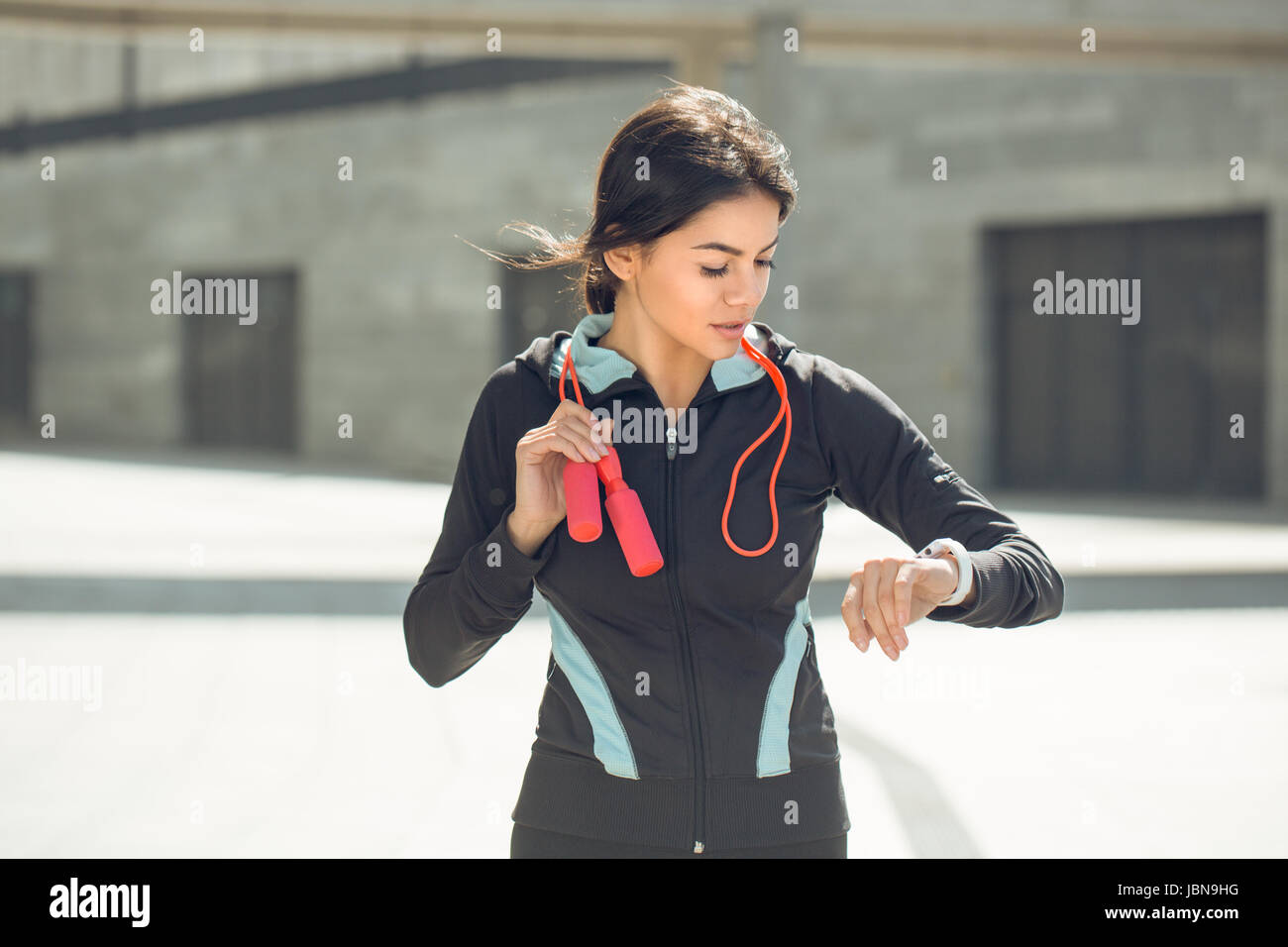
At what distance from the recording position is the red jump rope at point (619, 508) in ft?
6.64

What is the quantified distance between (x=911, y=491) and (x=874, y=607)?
0.36 metres

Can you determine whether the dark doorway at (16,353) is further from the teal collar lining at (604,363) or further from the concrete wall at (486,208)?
the teal collar lining at (604,363)

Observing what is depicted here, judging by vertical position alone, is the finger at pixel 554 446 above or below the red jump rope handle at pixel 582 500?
above

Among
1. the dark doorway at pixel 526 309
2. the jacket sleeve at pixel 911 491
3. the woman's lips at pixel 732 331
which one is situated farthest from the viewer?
the dark doorway at pixel 526 309

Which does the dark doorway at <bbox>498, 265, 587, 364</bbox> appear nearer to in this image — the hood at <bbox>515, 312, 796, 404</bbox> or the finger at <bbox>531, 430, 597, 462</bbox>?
the hood at <bbox>515, 312, 796, 404</bbox>

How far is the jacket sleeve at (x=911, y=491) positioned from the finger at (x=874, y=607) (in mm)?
194

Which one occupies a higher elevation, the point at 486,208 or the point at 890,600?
the point at 486,208

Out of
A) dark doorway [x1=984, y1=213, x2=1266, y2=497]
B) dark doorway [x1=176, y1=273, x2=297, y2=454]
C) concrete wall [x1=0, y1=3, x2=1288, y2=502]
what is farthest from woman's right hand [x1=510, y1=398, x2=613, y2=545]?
dark doorway [x1=176, y1=273, x2=297, y2=454]

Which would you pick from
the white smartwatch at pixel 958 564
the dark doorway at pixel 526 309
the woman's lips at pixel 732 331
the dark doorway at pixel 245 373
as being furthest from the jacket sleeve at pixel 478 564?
the dark doorway at pixel 245 373

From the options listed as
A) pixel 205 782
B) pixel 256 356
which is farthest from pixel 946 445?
pixel 205 782

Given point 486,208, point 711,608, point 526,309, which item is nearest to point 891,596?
point 711,608

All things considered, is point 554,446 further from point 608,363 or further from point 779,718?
point 779,718

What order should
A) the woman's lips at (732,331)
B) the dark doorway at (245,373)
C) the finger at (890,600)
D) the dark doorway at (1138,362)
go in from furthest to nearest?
1. the dark doorway at (245,373)
2. the dark doorway at (1138,362)
3. the woman's lips at (732,331)
4. the finger at (890,600)

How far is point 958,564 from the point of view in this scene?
1953mm
